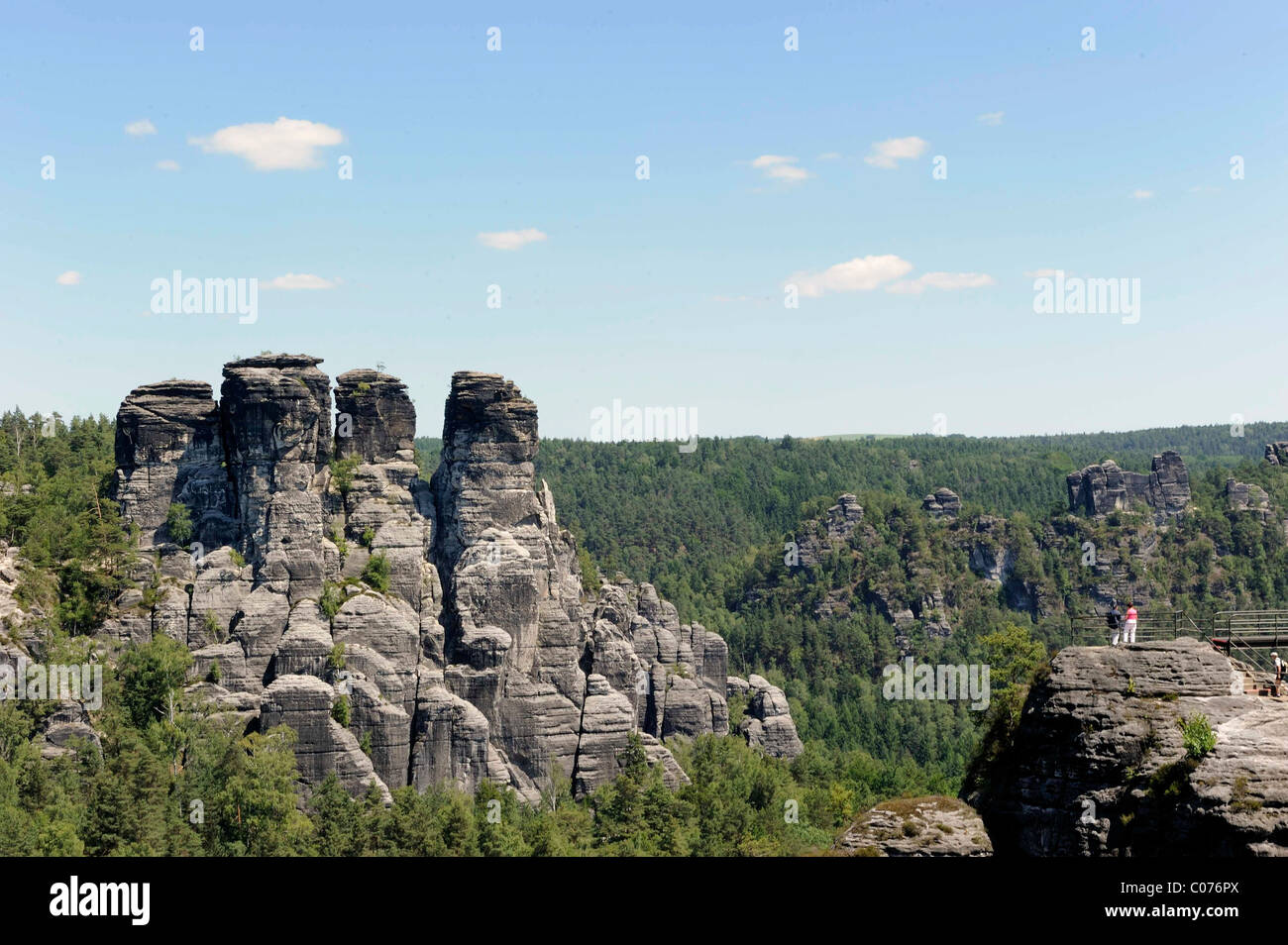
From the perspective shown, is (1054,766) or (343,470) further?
(343,470)

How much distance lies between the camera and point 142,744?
63094mm

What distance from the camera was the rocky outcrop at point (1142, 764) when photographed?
2519cm

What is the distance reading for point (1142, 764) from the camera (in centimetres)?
2798

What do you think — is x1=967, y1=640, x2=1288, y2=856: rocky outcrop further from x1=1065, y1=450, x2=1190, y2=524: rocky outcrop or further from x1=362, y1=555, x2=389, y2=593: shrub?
x1=1065, y1=450, x2=1190, y2=524: rocky outcrop

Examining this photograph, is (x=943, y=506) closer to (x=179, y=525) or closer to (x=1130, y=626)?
(x=179, y=525)

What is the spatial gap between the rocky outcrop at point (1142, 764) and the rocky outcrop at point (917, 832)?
1.16 m

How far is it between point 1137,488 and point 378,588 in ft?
474

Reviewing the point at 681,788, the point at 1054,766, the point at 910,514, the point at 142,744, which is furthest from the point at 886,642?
the point at 1054,766

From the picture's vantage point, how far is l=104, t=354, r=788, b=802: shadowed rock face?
235 ft

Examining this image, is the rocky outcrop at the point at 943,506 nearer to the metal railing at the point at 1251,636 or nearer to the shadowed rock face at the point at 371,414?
the shadowed rock face at the point at 371,414
